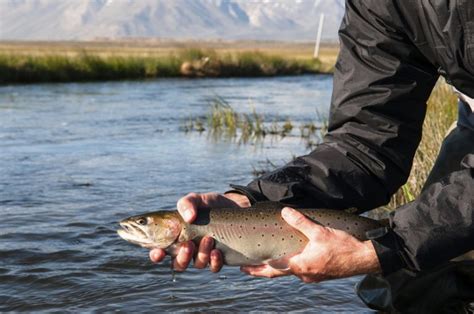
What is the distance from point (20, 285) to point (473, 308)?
281cm

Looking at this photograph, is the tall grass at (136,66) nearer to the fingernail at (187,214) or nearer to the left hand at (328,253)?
the fingernail at (187,214)

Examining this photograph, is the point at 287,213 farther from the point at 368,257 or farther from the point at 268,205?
the point at 368,257

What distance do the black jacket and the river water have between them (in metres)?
1.27

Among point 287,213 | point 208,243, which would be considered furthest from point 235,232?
point 287,213

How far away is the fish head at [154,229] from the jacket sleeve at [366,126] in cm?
42

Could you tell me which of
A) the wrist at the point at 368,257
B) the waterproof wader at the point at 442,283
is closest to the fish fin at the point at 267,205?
the wrist at the point at 368,257

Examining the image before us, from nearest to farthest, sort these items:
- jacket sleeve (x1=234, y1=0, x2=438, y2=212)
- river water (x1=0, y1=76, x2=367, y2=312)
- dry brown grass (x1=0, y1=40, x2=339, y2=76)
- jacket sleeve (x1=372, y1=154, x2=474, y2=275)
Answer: jacket sleeve (x1=372, y1=154, x2=474, y2=275) < jacket sleeve (x1=234, y1=0, x2=438, y2=212) < river water (x1=0, y1=76, x2=367, y2=312) < dry brown grass (x1=0, y1=40, x2=339, y2=76)

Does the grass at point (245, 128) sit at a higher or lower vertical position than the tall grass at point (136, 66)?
higher

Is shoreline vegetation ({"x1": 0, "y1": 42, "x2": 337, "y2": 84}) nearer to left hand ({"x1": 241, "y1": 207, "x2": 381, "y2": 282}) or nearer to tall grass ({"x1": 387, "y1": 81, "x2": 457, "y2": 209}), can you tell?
tall grass ({"x1": 387, "y1": 81, "x2": 457, "y2": 209})

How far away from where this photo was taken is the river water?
14.9 ft

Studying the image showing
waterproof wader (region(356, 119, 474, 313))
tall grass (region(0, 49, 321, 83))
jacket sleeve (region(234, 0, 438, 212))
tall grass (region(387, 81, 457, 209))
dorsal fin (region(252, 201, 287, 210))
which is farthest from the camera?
tall grass (region(0, 49, 321, 83))

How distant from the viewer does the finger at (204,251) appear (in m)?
2.79

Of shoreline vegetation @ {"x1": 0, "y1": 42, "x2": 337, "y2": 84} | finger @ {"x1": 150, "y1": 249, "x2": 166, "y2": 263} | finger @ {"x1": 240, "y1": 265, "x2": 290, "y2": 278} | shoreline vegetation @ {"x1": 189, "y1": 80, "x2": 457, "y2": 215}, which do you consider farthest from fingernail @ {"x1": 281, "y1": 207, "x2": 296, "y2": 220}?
shoreline vegetation @ {"x1": 0, "y1": 42, "x2": 337, "y2": 84}

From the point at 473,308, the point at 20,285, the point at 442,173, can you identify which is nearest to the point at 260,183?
the point at 442,173
